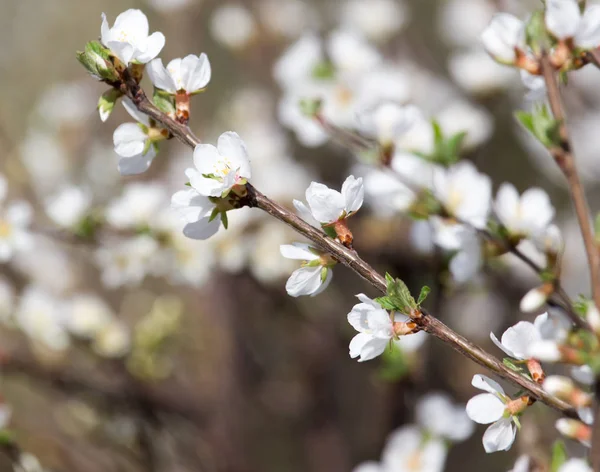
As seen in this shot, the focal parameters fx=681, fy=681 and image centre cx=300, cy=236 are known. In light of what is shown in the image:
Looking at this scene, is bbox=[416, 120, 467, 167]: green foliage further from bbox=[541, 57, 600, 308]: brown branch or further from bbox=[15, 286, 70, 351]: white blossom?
bbox=[15, 286, 70, 351]: white blossom

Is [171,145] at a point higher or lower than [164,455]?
higher

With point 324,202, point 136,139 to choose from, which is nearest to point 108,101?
point 136,139

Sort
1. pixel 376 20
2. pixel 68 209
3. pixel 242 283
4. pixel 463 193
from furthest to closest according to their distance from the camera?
1. pixel 242 283
2. pixel 376 20
3. pixel 68 209
4. pixel 463 193

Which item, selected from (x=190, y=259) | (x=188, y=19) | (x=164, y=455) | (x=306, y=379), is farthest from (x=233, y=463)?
(x=188, y=19)

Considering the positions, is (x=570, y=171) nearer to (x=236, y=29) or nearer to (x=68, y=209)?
(x=68, y=209)

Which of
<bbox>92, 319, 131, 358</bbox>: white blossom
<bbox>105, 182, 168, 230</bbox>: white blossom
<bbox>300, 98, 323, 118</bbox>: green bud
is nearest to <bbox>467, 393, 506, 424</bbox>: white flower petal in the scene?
<bbox>300, 98, 323, 118</bbox>: green bud

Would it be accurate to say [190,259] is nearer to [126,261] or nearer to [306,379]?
[126,261]

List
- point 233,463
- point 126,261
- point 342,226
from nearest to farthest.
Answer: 1. point 342,226
2. point 126,261
3. point 233,463
